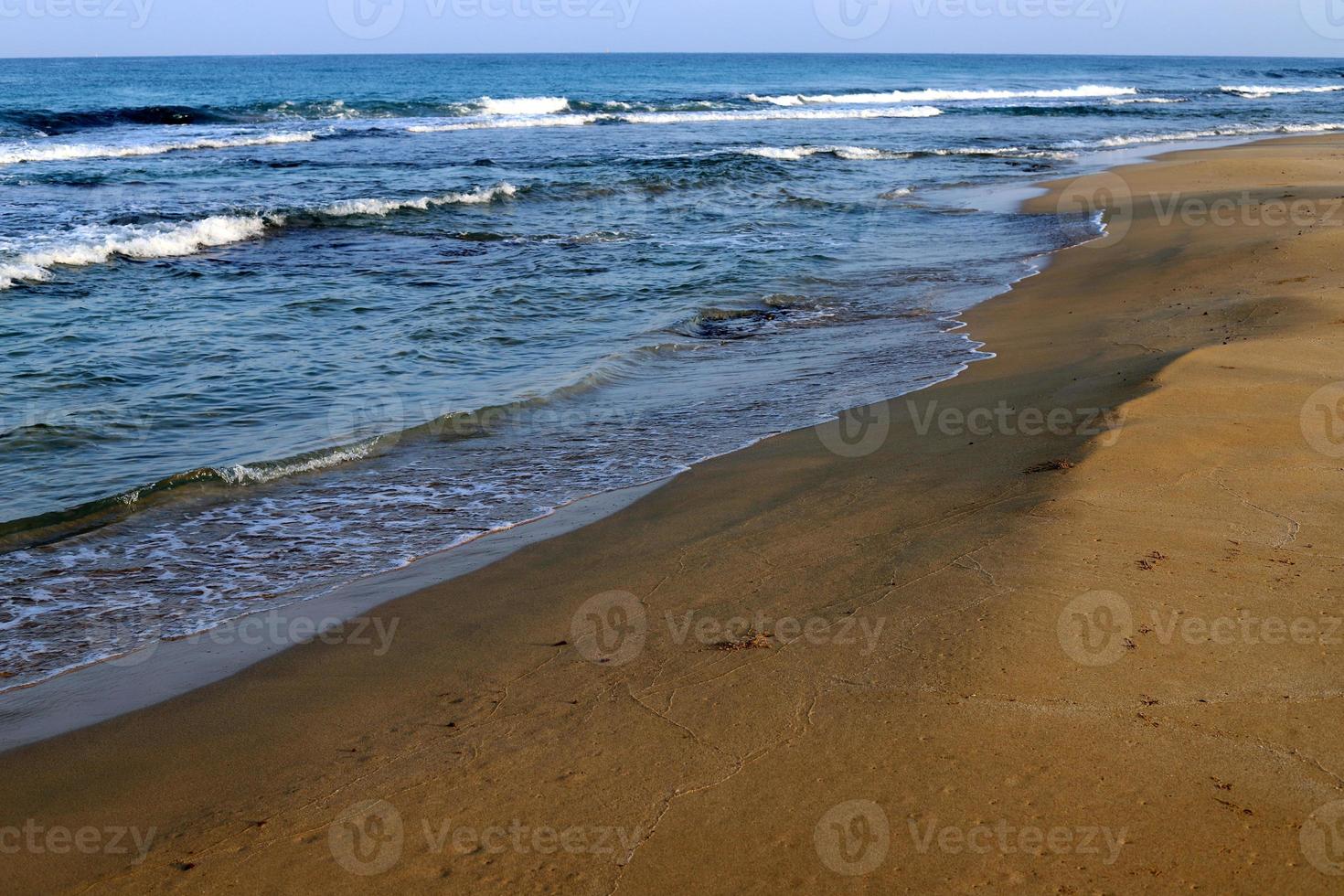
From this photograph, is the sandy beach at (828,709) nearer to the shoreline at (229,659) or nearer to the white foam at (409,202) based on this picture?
the shoreline at (229,659)

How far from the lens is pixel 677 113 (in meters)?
41.3

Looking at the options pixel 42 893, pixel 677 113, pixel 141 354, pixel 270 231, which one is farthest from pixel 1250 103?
pixel 42 893

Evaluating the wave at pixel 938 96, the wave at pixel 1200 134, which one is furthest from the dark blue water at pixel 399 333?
the wave at pixel 938 96

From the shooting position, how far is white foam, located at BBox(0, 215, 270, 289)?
12273mm

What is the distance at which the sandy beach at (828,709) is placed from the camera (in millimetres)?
2723

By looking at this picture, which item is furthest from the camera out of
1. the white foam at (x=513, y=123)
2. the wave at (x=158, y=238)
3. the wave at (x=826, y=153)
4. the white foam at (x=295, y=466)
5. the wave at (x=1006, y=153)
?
the white foam at (x=513, y=123)

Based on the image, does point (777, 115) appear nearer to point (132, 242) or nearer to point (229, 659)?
point (132, 242)

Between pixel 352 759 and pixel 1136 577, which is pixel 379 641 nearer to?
Result: pixel 352 759

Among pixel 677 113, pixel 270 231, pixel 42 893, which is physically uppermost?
pixel 677 113

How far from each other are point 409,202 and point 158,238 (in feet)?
16.0

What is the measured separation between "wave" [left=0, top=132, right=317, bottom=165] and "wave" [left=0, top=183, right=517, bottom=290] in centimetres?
1231

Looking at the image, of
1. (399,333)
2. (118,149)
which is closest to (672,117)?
(118,149)

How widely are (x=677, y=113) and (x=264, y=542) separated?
1531 inches

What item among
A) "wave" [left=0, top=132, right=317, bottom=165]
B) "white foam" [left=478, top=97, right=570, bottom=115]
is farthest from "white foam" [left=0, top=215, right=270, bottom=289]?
"white foam" [left=478, top=97, right=570, bottom=115]
